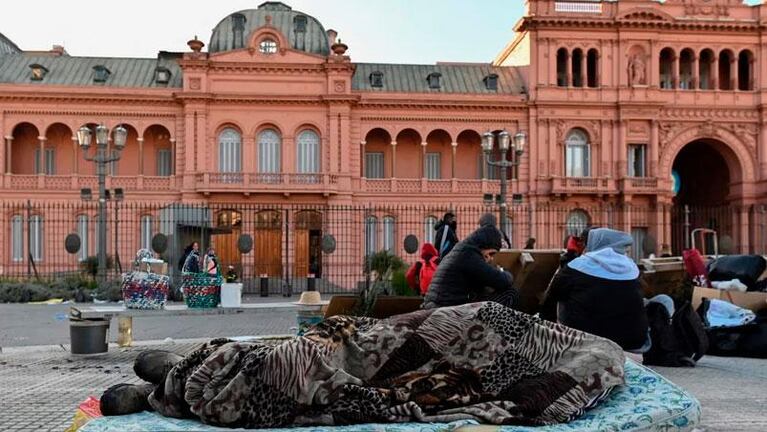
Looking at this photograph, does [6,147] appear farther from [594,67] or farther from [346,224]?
[594,67]

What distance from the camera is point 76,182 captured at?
34.4 metres

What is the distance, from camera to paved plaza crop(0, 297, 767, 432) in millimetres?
5750

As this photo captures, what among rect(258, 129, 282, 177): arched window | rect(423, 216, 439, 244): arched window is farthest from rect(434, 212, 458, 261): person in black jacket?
rect(258, 129, 282, 177): arched window

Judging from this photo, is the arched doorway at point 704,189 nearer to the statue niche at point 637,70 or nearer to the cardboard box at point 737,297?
the statue niche at point 637,70

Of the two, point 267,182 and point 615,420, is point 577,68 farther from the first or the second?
point 615,420

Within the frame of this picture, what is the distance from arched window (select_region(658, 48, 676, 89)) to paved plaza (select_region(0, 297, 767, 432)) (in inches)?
1118

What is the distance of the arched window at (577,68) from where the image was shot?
3584 centimetres

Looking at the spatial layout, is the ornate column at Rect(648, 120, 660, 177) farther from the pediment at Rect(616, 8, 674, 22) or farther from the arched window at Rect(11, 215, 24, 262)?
the arched window at Rect(11, 215, 24, 262)

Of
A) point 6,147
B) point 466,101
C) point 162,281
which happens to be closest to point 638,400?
point 162,281

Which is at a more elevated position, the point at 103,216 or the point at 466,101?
the point at 466,101

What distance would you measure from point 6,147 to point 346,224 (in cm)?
1605

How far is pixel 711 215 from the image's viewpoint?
3859 cm

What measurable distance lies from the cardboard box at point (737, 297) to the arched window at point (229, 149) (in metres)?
27.4

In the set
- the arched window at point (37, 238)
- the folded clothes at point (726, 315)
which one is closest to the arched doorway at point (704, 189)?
the folded clothes at point (726, 315)
